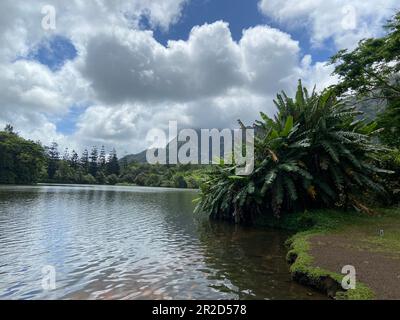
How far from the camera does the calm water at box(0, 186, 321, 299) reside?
786cm

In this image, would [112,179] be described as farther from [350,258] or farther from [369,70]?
[350,258]

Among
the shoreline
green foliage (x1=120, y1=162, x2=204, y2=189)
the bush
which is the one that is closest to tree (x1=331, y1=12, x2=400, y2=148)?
the shoreline

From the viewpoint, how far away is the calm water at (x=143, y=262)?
7.86 m

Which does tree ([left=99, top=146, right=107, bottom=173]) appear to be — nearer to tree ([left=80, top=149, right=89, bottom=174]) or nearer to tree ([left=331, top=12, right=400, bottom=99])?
tree ([left=80, top=149, right=89, bottom=174])

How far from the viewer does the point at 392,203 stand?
843 inches

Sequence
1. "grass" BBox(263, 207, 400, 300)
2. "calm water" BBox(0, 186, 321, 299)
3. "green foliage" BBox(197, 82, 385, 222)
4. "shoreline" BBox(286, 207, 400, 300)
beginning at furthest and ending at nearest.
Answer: "green foliage" BBox(197, 82, 385, 222) < "calm water" BBox(0, 186, 321, 299) < "grass" BBox(263, 207, 400, 300) < "shoreline" BBox(286, 207, 400, 300)

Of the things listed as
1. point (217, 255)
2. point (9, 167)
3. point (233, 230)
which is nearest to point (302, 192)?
point (233, 230)

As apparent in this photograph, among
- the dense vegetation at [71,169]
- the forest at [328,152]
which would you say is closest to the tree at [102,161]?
the dense vegetation at [71,169]

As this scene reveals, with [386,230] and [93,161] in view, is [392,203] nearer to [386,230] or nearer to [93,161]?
[386,230]

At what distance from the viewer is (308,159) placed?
746 inches

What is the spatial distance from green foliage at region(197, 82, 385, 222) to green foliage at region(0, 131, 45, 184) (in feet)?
276

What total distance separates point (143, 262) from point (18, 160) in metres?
91.1

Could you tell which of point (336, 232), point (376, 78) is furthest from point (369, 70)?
point (336, 232)
